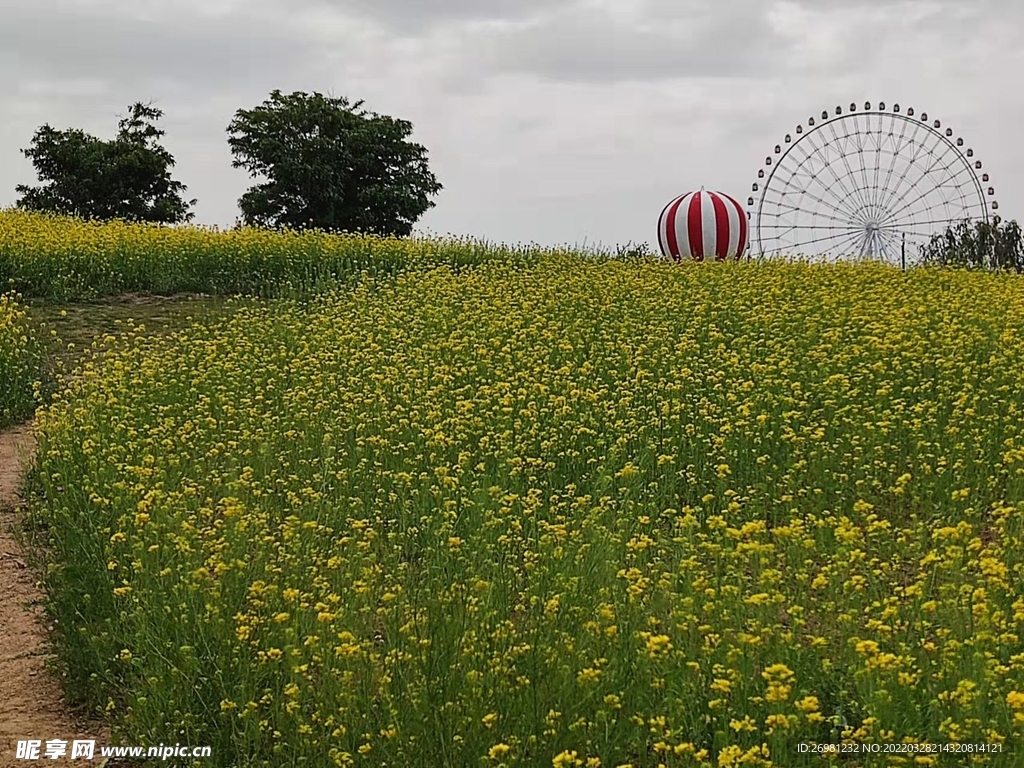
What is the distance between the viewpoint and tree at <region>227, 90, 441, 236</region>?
110 feet

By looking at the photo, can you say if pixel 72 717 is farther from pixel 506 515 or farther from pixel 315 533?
pixel 506 515

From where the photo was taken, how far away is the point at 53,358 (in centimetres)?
1106

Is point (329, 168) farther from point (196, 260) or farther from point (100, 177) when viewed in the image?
point (196, 260)

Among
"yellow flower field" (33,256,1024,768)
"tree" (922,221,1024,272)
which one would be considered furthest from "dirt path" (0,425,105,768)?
"tree" (922,221,1024,272)

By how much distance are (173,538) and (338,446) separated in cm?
216

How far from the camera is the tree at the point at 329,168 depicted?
33.4 metres

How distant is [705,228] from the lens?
56.2 ft

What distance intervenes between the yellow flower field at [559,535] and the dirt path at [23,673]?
0.51ft

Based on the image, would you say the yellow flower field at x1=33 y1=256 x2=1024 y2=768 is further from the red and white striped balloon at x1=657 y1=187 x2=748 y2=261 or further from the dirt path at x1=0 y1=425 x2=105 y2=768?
the red and white striped balloon at x1=657 y1=187 x2=748 y2=261

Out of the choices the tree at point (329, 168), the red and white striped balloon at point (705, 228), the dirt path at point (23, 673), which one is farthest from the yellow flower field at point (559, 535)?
the tree at point (329, 168)

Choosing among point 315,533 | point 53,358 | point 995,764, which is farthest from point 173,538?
point 53,358

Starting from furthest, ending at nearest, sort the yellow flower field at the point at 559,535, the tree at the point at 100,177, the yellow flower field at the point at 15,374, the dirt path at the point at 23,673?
the tree at the point at 100,177 < the yellow flower field at the point at 15,374 < the dirt path at the point at 23,673 < the yellow flower field at the point at 559,535

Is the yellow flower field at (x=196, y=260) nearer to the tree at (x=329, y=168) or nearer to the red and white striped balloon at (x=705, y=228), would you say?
the red and white striped balloon at (x=705, y=228)

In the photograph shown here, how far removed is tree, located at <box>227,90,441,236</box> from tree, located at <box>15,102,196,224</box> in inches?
93.3
